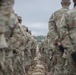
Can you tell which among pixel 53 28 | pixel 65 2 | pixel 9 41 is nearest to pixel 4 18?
pixel 9 41

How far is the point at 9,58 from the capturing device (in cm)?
1106

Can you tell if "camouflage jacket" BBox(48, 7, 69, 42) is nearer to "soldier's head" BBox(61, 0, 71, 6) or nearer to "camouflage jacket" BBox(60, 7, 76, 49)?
"soldier's head" BBox(61, 0, 71, 6)

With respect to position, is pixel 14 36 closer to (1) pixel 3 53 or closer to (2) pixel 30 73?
(1) pixel 3 53

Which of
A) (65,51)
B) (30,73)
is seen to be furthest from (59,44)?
(30,73)

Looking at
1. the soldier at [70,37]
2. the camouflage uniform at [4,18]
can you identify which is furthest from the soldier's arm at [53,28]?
the camouflage uniform at [4,18]

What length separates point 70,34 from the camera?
1173cm

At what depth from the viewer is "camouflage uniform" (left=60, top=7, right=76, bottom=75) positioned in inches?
454

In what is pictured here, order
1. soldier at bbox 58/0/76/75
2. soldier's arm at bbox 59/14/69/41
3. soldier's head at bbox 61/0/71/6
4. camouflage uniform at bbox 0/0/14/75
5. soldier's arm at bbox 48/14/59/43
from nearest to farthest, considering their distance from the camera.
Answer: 1. camouflage uniform at bbox 0/0/14/75
2. soldier at bbox 58/0/76/75
3. soldier's arm at bbox 59/14/69/41
4. soldier's head at bbox 61/0/71/6
5. soldier's arm at bbox 48/14/59/43

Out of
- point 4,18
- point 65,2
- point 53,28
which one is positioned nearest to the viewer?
point 4,18

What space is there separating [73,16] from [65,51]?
0.78 metres

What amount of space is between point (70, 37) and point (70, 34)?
6 cm

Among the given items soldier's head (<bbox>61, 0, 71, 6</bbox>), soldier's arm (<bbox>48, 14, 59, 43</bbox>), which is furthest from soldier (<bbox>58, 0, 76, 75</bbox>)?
soldier's arm (<bbox>48, 14, 59, 43</bbox>)

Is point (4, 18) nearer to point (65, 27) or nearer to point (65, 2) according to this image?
point (65, 27)

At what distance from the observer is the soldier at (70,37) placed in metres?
11.5
